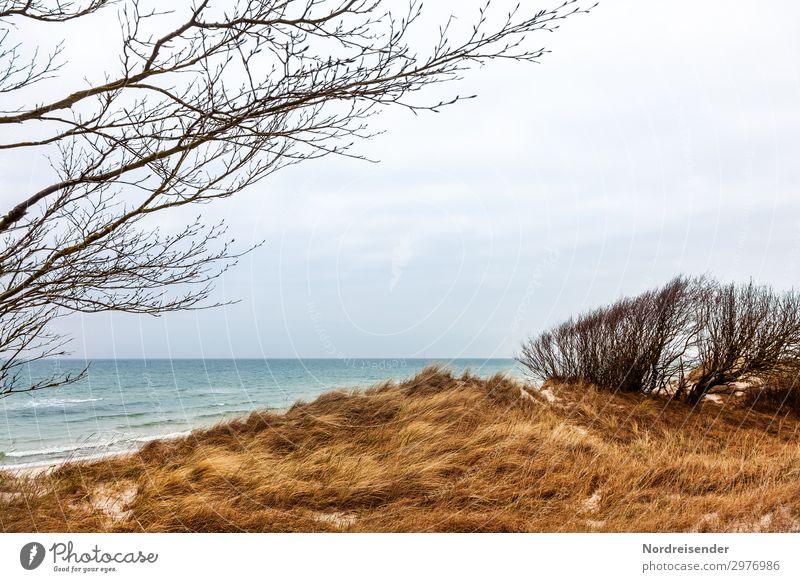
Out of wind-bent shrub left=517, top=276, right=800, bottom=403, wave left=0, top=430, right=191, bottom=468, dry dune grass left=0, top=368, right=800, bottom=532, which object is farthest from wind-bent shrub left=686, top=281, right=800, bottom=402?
wave left=0, top=430, right=191, bottom=468

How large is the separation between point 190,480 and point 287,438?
107 cm

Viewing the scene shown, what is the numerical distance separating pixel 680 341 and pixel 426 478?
12.6 ft

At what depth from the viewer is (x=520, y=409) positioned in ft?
18.4

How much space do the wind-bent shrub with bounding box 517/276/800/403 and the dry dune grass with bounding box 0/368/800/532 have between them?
2.19 feet

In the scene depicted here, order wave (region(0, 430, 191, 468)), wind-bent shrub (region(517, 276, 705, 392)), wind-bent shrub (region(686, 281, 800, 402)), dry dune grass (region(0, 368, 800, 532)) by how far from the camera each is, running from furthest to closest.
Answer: wind-bent shrub (region(517, 276, 705, 392)) < wind-bent shrub (region(686, 281, 800, 402)) < wave (region(0, 430, 191, 468)) < dry dune grass (region(0, 368, 800, 532))

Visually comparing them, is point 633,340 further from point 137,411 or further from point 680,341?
point 137,411

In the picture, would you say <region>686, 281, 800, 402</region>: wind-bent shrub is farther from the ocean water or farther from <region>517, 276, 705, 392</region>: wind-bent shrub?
the ocean water

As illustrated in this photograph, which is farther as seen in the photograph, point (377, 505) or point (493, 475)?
point (493, 475)

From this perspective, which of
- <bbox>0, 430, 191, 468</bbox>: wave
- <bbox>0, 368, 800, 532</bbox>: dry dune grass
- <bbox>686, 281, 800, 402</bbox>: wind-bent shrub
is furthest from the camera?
<bbox>686, 281, 800, 402</bbox>: wind-bent shrub

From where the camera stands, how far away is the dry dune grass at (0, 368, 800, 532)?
3197mm

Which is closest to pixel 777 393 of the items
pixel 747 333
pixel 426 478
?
pixel 747 333

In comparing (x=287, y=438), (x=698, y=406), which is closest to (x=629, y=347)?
(x=698, y=406)

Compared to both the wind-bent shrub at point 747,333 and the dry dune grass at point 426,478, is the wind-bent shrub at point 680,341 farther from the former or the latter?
the dry dune grass at point 426,478
